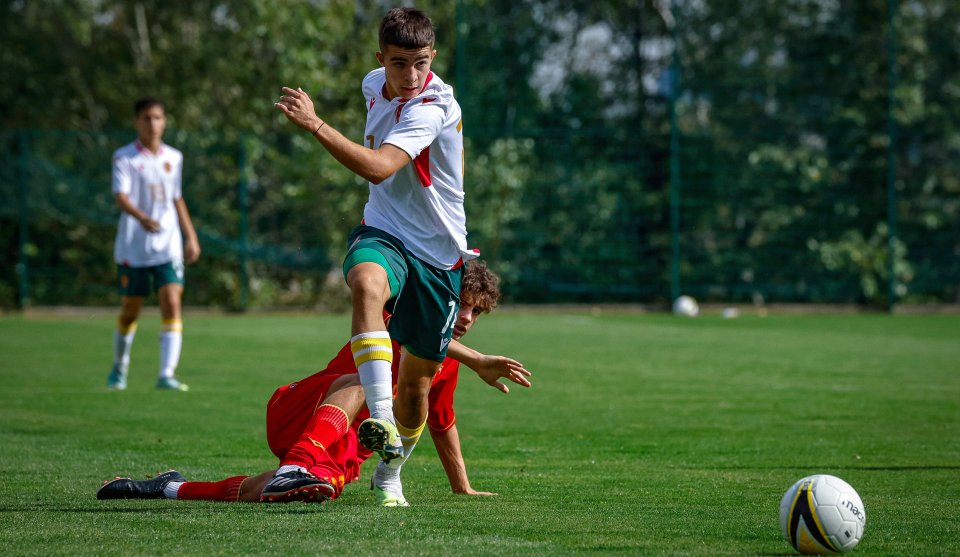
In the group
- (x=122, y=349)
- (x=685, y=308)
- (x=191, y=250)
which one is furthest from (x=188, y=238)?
(x=685, y=308)

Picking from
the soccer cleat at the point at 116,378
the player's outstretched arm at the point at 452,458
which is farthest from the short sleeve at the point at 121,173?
the player's outstretched arm at the point at 452,458

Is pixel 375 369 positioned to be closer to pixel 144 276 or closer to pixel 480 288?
pixel 480 288

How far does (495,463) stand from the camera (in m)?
7.12

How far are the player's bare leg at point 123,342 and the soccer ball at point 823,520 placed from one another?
772 cm

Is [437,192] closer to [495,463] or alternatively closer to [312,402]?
[312,402]

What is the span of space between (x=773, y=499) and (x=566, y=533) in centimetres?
146

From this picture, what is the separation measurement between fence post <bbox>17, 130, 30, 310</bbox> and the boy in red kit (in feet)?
55.4

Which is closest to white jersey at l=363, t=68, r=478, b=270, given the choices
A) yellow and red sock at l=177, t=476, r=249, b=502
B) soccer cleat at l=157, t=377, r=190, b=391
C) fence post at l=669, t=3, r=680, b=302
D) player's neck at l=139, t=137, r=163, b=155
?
yellow and red sock at l=177, t=476, r=249, b=502

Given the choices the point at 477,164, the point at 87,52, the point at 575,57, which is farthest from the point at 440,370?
the point at 87,52

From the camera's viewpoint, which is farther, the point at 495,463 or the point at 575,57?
the point at 575,57

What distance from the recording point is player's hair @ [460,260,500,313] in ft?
19.3

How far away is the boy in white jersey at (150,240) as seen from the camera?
11148 mm

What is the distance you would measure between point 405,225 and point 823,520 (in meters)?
2.18

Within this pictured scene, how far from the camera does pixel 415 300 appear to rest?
5.45 m
